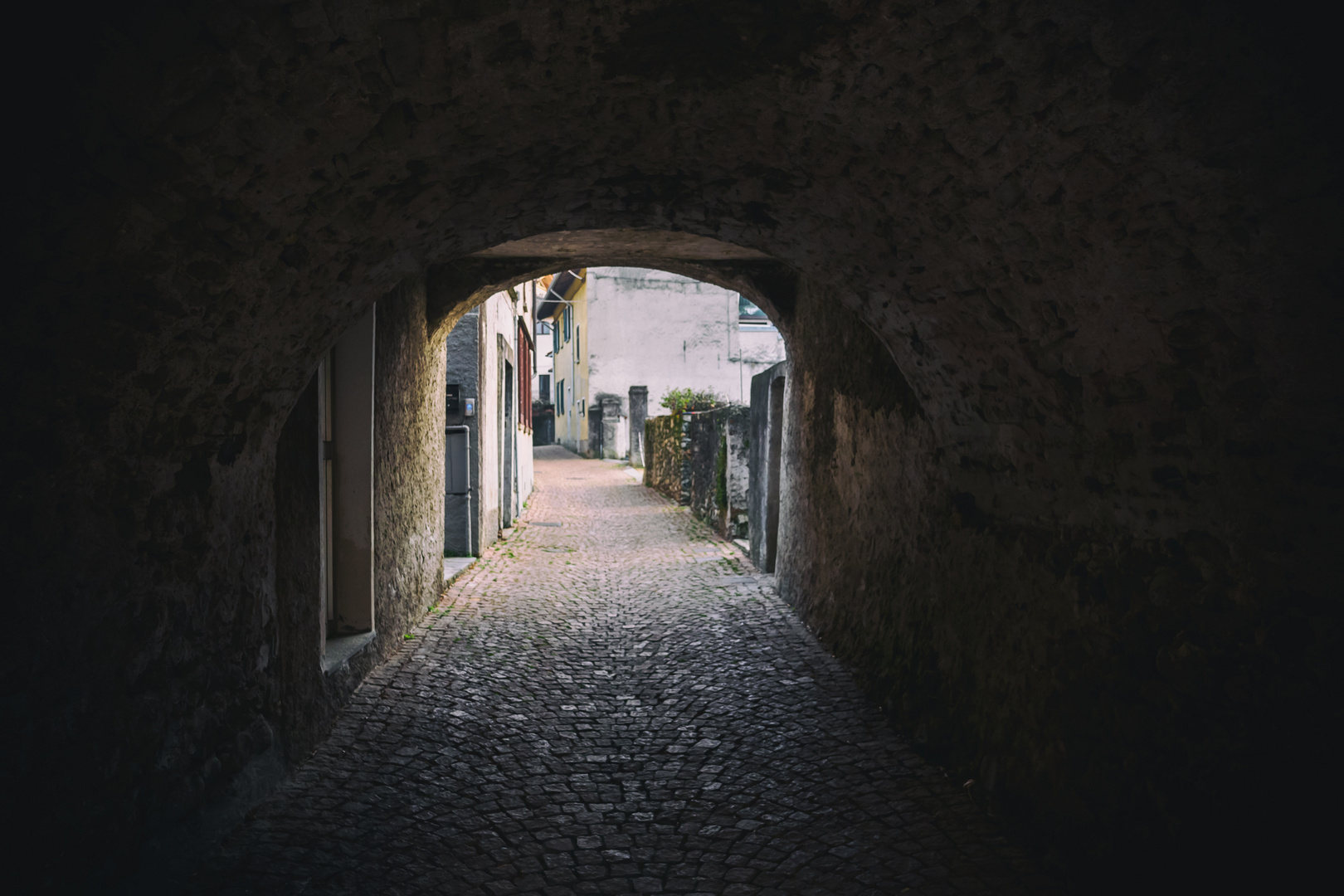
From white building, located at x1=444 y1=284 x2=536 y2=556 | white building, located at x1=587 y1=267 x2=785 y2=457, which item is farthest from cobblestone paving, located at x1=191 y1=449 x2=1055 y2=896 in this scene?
white building, located at x1=587 y1=267 x2=785 y2=457

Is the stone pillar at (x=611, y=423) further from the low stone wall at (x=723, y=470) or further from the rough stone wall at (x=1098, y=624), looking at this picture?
the rough stone wall at (x=1098, y=624)

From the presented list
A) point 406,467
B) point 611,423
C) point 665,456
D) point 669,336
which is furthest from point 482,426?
point 611,423

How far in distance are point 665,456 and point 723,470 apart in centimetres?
562

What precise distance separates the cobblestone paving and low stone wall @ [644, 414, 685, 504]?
9.05 meters

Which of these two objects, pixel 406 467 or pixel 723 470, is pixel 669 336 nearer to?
pixel 723 470

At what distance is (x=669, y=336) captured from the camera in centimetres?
2602

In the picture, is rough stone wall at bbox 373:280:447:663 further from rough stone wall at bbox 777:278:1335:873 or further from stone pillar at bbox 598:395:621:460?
stone pillar at bbox 598:395:621:460

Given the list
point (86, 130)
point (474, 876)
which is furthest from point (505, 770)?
point (86, 130)

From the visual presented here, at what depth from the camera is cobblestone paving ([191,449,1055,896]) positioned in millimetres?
2662

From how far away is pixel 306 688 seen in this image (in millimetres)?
3695

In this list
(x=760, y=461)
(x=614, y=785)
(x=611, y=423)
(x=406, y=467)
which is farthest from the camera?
(x=611, y=423)

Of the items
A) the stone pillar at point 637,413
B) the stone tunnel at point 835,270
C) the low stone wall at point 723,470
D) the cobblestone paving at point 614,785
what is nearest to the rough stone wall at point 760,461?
the low stone wall at point 723,470

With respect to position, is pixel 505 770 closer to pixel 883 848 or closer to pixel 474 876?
pixel 474 876

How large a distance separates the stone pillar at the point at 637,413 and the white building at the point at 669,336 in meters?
0.26
